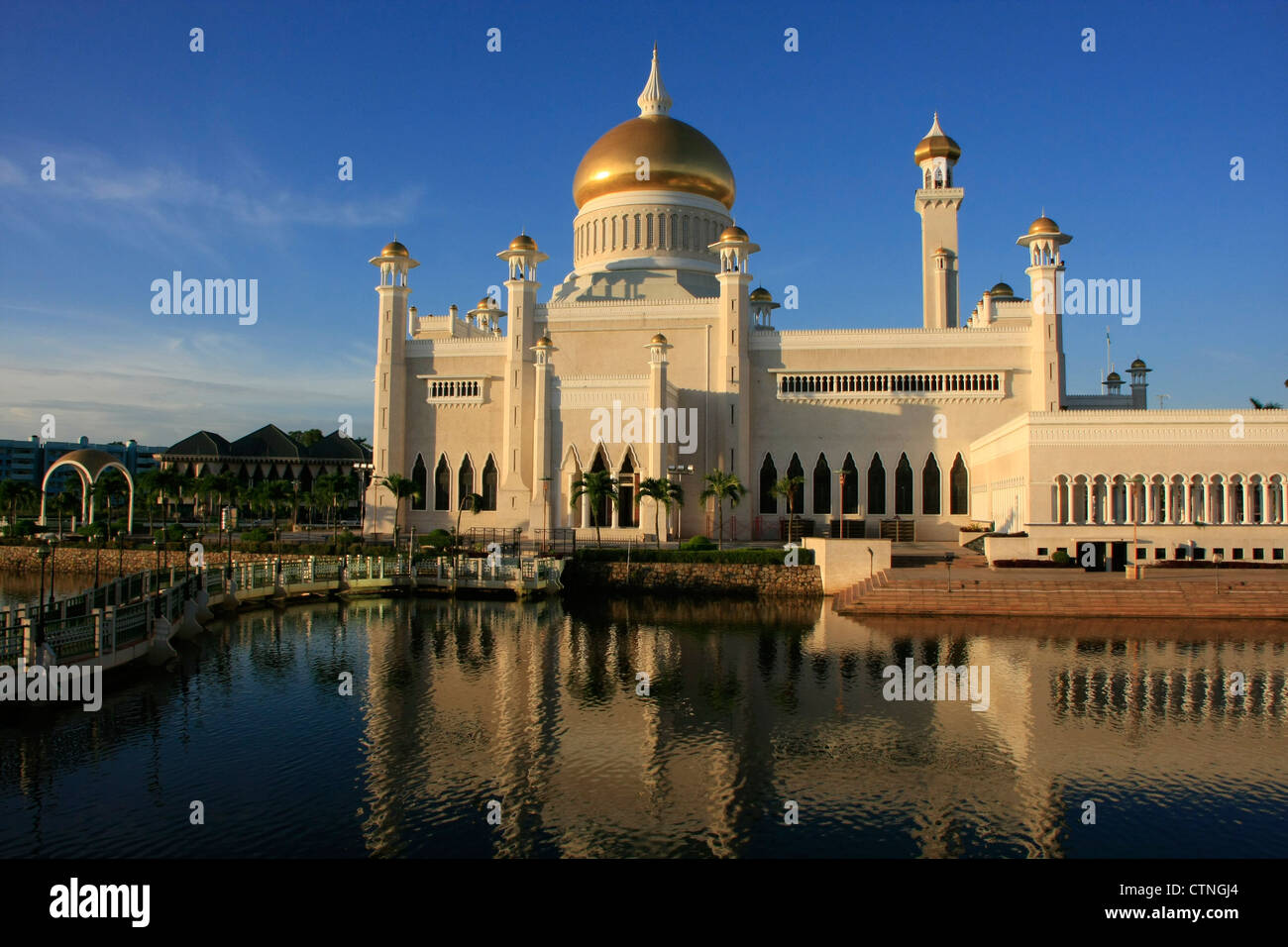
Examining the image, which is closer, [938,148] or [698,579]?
[698,579]

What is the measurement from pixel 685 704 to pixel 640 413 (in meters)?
21.0

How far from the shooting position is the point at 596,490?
32.8 meters

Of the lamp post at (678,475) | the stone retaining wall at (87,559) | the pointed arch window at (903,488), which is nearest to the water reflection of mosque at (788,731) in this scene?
the lamp post at (678,475)

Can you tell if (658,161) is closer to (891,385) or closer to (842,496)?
(891,385)

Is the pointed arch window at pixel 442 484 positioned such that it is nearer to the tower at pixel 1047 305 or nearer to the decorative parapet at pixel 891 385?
the decorative parapet at pixel 891 385

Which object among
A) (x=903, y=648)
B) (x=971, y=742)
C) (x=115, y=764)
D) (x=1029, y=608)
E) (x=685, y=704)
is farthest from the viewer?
(x=1029, y=608)

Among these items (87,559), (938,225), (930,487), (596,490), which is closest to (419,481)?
(596,490)

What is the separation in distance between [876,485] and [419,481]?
19.3 m

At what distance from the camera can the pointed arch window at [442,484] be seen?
1556 inches

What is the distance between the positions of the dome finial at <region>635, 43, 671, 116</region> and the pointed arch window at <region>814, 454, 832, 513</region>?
18978mm
